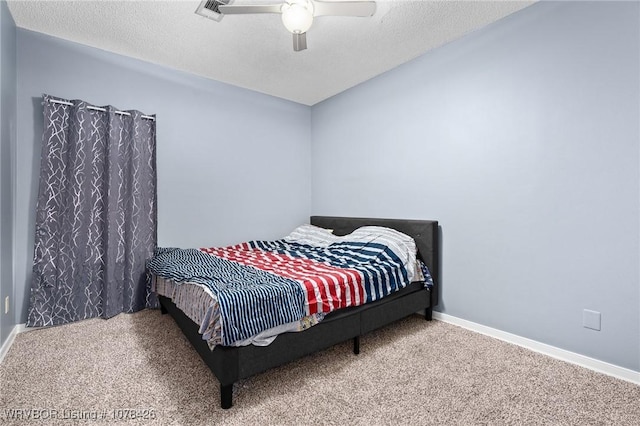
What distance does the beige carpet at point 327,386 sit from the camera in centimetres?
150

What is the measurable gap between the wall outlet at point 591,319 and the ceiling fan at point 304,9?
8.06 feet

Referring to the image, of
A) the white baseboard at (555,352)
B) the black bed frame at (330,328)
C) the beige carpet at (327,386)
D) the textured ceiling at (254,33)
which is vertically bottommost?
the beige carpet at (327,386)

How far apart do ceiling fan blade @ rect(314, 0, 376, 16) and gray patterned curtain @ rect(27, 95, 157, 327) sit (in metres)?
2.09

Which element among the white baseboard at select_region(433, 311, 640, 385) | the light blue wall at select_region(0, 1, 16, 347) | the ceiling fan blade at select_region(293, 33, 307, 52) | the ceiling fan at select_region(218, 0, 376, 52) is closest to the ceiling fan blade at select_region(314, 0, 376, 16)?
the ceiling fan at select_region(218, 0, 376, 52)

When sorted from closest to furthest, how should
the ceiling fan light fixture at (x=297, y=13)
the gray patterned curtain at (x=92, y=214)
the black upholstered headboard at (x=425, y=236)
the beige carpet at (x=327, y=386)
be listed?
the beige carpet at (x=327, y=386) < the ceiling fan light fixture at (x=297, y=13) < the gray patterned curtain at (x=92, y=214) < the black upholstered headboard at (x=425, y=236)

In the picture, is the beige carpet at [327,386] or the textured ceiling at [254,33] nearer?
the beige carpet at [327,386]

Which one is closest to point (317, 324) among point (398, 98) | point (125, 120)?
point (398, 98)

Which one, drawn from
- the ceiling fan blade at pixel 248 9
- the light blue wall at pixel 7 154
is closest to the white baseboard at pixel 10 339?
the light blue wall at pixel 7 154

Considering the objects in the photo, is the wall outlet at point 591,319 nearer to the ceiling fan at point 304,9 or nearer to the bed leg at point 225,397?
the bed leg at point 225,397

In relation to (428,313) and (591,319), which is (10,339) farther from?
(591,319)

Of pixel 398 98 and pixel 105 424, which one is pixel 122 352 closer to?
pixel 105 424

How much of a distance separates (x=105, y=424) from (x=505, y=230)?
2.84 m

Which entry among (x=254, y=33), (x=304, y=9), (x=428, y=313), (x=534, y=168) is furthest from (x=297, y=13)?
(x=428, y=313)

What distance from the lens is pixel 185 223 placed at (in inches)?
130
